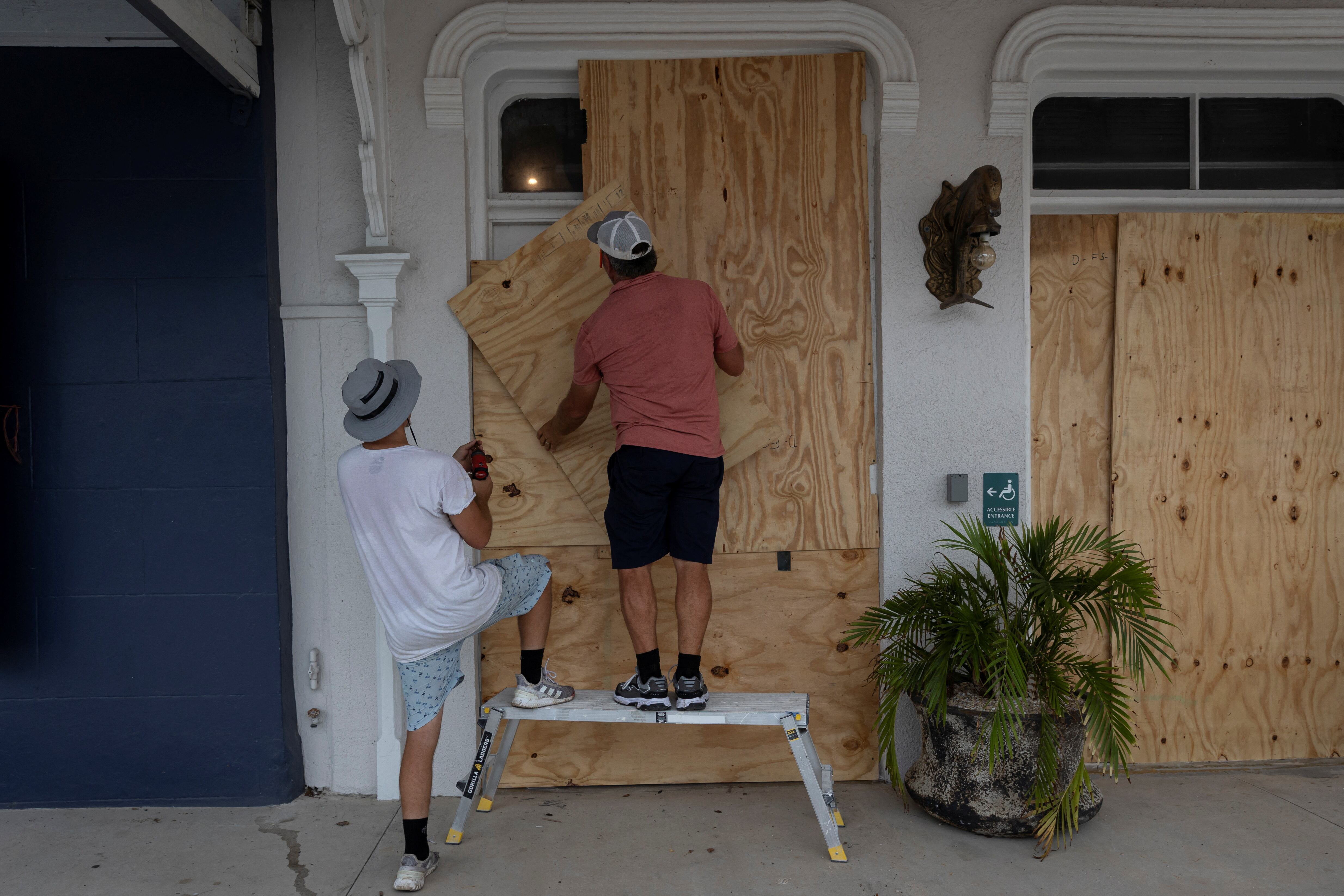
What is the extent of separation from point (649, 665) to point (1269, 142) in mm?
3597

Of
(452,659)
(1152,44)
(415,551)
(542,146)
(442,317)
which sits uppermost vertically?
(1152,44)

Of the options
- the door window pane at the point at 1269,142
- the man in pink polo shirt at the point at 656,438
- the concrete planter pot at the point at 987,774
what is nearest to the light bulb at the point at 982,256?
the man in pink polo shirt at the point at 656,438

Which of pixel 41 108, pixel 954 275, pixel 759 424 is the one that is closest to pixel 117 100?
pixel 41 108

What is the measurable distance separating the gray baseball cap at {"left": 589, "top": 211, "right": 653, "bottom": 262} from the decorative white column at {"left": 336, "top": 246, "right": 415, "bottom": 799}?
89 centimetres

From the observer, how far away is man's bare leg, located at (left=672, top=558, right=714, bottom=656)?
310 centimetres

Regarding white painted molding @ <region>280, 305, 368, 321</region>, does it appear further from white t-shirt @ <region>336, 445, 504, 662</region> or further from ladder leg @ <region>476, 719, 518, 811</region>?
ladder leg @ <region>476, 719, 518, 811</region>

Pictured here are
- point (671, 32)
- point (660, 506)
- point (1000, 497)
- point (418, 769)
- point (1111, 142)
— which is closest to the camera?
point (418, 769)

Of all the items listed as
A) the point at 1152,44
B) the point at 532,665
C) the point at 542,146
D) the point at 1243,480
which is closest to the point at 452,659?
the point at 532,665

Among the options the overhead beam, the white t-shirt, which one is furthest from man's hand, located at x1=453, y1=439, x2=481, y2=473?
the overhead beam

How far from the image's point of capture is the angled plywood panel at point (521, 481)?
11.8ft

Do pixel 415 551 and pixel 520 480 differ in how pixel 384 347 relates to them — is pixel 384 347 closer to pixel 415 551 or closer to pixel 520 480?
pixel 520 480

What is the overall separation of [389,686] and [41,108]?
2.68 meters

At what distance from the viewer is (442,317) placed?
3537 mm

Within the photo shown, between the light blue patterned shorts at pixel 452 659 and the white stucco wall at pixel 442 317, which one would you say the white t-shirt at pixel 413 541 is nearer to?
the light blue patterned shorts at pixel 452 659
